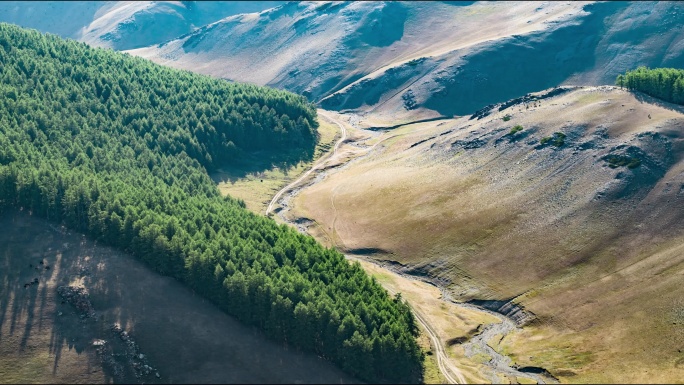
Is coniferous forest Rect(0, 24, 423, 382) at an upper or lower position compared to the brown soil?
upper

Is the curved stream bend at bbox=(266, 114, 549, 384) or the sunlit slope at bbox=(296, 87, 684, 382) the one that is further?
the sunlit slope at bbox=(296, 87, 684, 382)

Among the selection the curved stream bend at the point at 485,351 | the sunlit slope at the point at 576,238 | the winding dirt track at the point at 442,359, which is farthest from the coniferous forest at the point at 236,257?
the sunlit slope at the point at 576,238

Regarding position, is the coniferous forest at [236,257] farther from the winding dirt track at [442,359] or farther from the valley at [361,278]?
the winding dirt track at [442,359]

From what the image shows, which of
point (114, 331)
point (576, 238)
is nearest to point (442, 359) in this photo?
point (576, 238)

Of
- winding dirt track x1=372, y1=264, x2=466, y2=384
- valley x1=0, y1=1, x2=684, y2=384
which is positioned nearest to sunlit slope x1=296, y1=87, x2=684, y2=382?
A: valley x1=0, y1=1, x2=684, y2=384

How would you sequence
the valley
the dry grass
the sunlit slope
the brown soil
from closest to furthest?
the brown soil
the valley
the dry grass
the sunlit slope

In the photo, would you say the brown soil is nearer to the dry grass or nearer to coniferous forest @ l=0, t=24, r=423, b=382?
coniferous forest @ l=0, t=24, r=423, b=382

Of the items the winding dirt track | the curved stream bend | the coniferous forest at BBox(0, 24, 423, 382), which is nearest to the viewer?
the coniferous forest at BBox(0, 24, 423, 382)

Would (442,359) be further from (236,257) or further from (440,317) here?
(236,257)

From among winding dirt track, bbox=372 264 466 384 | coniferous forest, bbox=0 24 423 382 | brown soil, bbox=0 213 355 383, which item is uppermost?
coniferous forest, bbox=0 24 423 382
